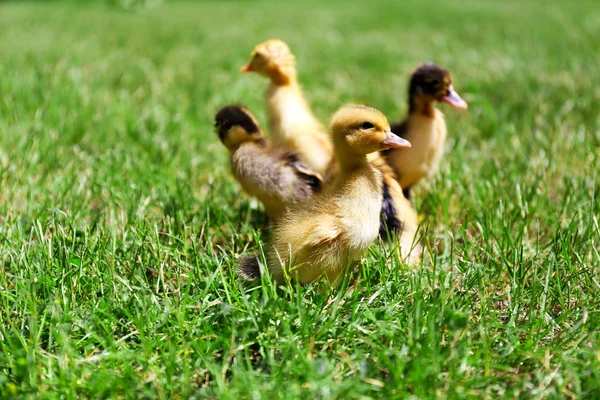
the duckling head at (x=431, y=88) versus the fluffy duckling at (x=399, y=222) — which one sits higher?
the duckling head at (x=431, y=88)

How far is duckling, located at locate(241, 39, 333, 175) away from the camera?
290 cm

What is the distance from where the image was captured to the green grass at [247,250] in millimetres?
1753

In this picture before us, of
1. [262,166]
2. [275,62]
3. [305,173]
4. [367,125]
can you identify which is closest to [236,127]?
[262,166]

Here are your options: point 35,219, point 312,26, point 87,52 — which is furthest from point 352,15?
point 35,219

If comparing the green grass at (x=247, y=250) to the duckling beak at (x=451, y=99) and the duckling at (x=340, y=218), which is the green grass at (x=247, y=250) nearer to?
the duckling at (x=340, y=218)

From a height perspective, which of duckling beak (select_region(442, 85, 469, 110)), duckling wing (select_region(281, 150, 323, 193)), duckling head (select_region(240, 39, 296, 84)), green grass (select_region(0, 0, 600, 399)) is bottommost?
green grass (select_region(0, 0, 600, 399))

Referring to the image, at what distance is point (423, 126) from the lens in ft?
10.4

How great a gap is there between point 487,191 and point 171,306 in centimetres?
169

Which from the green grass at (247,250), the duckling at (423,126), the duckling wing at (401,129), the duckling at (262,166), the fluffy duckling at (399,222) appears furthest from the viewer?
the duckling wing at (401,129)

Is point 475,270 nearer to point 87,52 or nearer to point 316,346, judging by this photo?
point 316,346

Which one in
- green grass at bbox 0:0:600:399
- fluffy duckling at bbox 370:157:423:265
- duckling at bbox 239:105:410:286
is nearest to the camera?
green grass at bbox 0:0:600:399

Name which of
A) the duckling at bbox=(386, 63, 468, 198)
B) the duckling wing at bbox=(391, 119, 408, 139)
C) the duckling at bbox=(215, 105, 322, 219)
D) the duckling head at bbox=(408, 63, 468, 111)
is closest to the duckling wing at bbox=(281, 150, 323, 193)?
the duckling at bbox=(215, 105, 322, 219)

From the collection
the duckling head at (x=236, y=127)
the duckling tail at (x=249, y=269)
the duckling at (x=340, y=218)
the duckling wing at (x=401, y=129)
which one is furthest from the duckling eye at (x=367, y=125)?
the duckling wing at (x=401, y=129)

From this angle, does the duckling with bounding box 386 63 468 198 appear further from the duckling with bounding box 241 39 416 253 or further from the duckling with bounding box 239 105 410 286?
the duckling with bounding box 239 105 410 286
